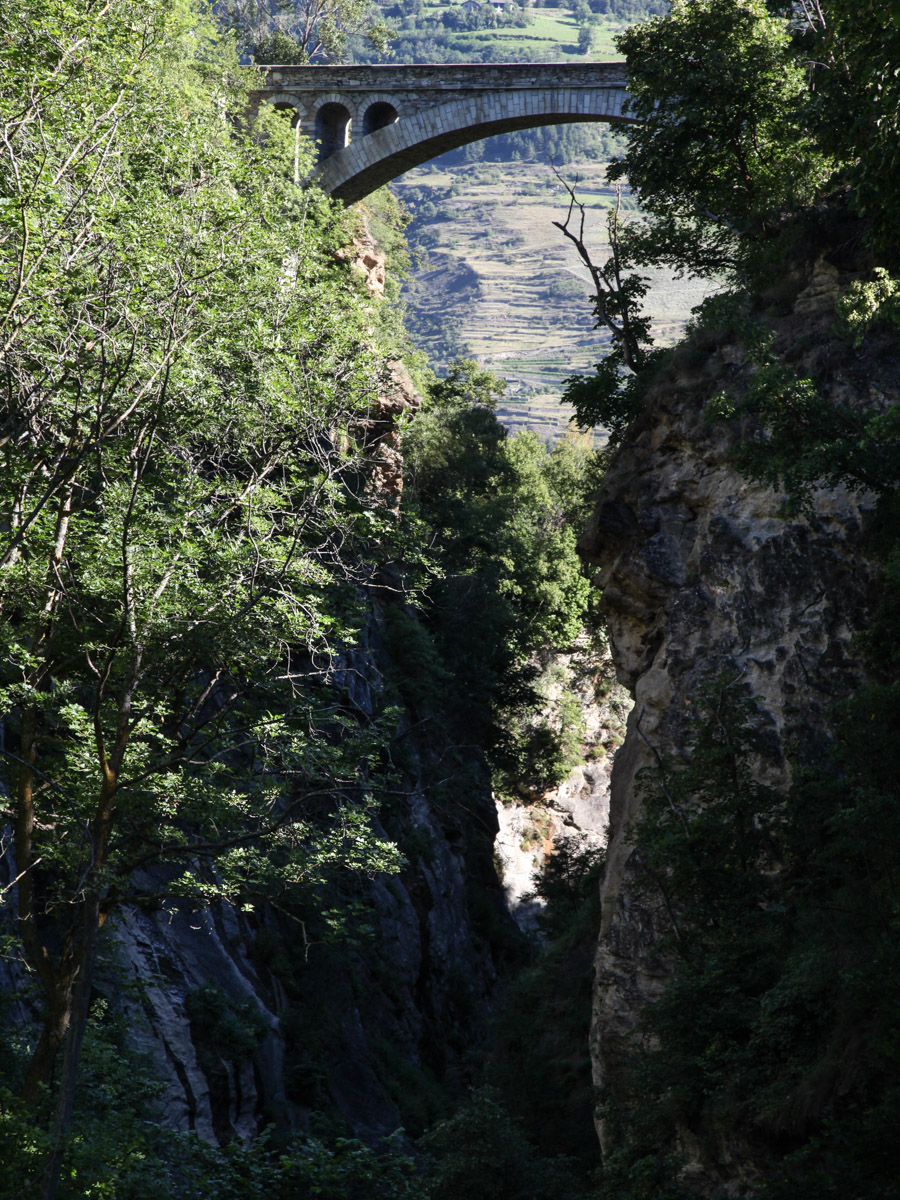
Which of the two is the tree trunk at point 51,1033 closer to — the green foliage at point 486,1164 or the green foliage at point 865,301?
the green foliage at point 486,1164

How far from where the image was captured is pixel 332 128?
36.2 metres

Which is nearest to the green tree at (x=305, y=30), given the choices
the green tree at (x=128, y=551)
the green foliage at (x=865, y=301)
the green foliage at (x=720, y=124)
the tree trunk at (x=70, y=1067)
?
the green foliage at (x=720, y=124)

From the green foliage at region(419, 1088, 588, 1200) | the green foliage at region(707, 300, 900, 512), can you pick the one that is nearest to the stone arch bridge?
the green foliage at region(707, 300, 900, 512)

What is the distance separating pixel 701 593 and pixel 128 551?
961 centimetres

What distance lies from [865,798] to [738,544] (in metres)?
6.23

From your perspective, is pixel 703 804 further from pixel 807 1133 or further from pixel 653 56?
pixel 653 56

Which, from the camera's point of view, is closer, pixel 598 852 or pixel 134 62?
pixel 134 62

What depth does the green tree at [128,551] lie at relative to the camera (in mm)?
8438

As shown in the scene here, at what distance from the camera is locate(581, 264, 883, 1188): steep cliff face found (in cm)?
1387

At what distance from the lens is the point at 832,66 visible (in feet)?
46.3

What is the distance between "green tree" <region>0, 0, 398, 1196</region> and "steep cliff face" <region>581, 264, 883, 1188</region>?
506cm

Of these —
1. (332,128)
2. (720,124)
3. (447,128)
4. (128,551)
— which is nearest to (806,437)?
(128,551)

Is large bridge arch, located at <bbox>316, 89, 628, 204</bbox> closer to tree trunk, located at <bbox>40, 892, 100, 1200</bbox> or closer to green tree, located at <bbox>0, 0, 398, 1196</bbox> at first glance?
green tree, located at <bbox>0, 0, 398, 1196</bbox>

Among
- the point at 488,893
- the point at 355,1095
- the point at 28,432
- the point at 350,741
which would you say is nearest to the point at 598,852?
the point at 488,893
